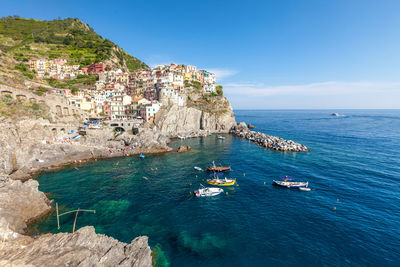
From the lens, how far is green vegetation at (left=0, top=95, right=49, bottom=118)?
173ft

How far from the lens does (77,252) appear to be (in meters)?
15.2

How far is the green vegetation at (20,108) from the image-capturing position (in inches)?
2079

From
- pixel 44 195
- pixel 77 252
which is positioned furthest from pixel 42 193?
pixel 77 252

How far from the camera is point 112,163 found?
50562mm

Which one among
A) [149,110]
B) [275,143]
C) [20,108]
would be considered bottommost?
[275,143]

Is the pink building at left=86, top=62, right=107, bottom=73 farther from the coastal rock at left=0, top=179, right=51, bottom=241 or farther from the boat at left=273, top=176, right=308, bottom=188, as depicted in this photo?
the boat at left=273, top=176, right=308, bottom=188

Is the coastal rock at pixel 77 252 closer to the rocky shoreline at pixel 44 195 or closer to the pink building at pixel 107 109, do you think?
the rocky shoreline at pixel 44 195

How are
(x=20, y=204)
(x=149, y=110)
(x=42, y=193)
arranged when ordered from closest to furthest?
(x=20, y=204) → (x=42, y=193) → (x=149, y=110)

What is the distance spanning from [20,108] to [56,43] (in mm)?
127471

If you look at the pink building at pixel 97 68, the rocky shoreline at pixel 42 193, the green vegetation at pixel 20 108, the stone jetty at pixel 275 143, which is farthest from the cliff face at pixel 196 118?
the pink building at pixel 97 68

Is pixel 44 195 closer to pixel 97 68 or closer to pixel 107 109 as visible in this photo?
pixel 107 109

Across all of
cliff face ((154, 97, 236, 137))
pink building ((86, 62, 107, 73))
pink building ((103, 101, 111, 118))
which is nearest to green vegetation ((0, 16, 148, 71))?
pink building ((86, 62, 107, 73))

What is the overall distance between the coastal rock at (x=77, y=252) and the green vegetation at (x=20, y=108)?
57211mm

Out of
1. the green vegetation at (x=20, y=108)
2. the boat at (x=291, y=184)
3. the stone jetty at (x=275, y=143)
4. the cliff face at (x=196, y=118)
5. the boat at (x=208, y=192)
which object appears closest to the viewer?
the boat at (x=208, y=192)
